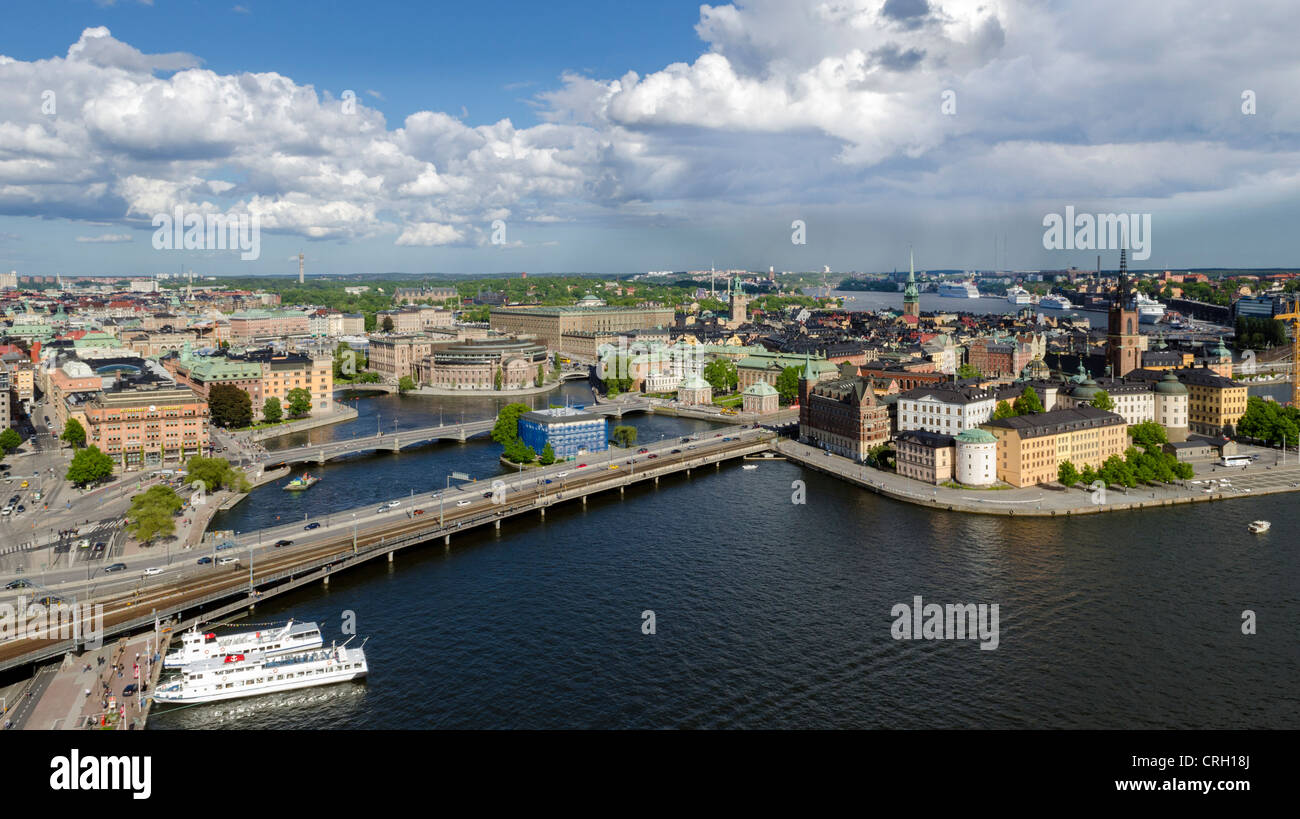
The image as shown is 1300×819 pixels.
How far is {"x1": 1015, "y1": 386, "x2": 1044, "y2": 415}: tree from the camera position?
6831 centimetres

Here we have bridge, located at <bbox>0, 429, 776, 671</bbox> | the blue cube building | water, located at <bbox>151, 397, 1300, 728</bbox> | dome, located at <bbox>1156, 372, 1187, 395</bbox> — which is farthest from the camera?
dome, located at <bbox>1156, 372, 1187, 395</bbox>

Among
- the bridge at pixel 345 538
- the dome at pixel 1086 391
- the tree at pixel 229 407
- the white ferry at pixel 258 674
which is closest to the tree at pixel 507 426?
the bridge at pixel 345 538

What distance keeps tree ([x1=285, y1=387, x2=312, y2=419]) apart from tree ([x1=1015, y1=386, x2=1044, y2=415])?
2462 inches

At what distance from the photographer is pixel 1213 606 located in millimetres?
35875

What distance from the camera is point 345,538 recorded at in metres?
44.5

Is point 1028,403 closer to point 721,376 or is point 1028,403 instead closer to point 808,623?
point 808,623

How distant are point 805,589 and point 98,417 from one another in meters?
52.5

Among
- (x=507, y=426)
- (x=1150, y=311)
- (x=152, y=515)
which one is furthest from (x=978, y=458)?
(x=1150, y=311)

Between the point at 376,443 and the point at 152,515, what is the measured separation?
2773 cm

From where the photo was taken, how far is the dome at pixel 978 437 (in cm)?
5659

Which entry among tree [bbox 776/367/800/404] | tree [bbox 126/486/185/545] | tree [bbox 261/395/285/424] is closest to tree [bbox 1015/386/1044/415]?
tree [bbox 776/367/800/404]

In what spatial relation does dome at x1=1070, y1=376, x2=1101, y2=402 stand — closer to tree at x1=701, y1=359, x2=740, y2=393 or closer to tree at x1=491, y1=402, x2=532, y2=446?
tree at x1=701, y1=359, x2=740, y2=393

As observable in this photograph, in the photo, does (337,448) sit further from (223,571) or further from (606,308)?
(606,308)
